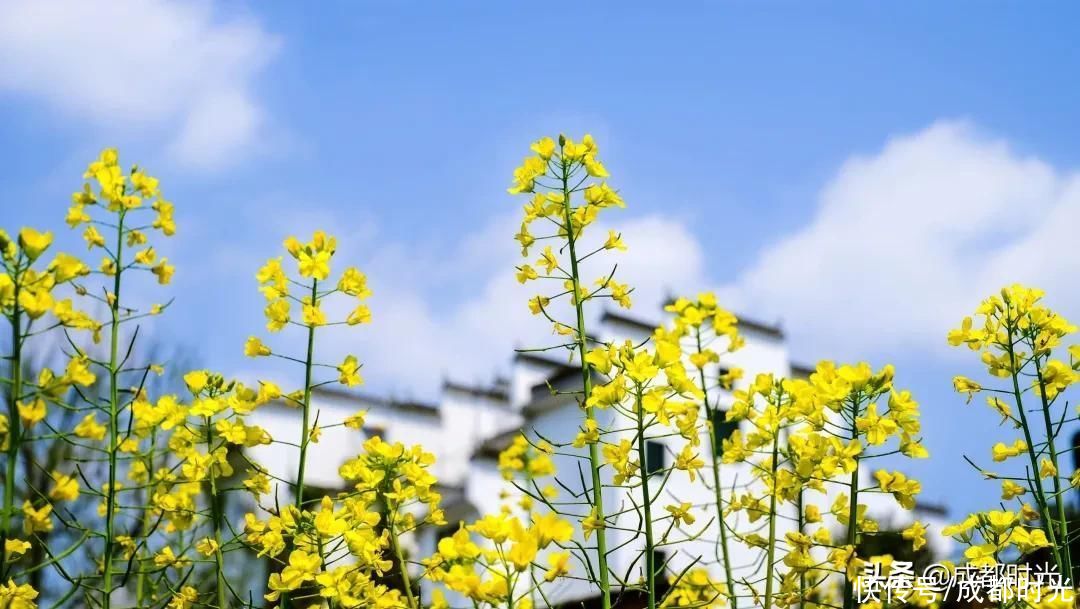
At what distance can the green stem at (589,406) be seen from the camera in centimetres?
227

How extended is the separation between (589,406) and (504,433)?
63.7ft

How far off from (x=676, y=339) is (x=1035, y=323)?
1225 mm

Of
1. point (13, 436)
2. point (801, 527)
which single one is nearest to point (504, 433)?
point (801, 527)

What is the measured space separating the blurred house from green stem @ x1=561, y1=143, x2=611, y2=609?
12808 millimetres

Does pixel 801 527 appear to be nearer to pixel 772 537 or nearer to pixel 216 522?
pixel 772 537

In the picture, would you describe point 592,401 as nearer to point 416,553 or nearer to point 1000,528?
point 1000,528

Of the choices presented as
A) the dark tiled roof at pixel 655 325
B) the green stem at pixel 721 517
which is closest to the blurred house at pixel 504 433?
the dark tiled roof at pixel 655 325

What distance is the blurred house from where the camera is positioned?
18453 mm

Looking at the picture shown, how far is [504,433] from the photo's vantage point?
21.6 meters

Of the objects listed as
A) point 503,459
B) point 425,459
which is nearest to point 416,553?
point 503,459

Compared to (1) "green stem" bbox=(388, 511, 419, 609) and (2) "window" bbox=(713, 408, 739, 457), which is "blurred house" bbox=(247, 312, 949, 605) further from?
(1) "green stem" bbox=(388, 511, 419, 609)

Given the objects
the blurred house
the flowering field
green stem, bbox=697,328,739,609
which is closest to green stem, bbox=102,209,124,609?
the flowering field

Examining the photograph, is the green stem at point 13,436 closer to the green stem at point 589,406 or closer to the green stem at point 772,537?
the green stem at point 589,406

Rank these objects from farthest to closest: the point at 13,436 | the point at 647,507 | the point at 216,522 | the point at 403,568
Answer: the point at 216,522 → the point at 403,568 → the point at 647,507 → the point at 13,436
